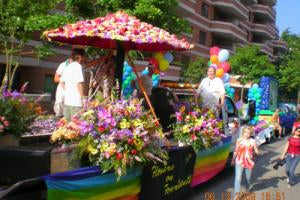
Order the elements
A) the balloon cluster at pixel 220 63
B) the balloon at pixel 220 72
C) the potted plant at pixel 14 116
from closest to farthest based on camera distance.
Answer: the potted plant at pixel 14 116, the balloon at pixel 220 72, the balloon cluster at pixel 220 63

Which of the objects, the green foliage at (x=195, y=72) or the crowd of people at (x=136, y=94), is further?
the green foliage at (x=195, y=72)

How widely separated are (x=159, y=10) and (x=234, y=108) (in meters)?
4.82

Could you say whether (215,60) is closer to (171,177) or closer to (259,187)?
(259,187)

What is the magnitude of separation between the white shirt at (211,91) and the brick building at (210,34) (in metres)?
13.2

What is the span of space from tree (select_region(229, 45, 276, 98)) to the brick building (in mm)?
5114

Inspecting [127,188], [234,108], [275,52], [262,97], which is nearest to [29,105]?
[127,188]

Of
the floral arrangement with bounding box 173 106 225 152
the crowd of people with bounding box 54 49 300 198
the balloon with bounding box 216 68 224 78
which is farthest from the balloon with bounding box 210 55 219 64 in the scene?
the floral arrangement with bounding box 173 106 225 152

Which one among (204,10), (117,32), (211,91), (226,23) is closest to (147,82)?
(211,91)

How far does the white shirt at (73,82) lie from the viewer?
25.4 feet

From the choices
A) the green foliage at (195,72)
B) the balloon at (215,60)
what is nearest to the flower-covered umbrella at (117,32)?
the balloon at (215,60)

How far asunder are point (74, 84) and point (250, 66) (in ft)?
112

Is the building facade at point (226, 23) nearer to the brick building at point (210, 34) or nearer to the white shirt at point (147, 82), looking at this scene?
the brick building at point (210, 34)

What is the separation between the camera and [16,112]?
6926mm

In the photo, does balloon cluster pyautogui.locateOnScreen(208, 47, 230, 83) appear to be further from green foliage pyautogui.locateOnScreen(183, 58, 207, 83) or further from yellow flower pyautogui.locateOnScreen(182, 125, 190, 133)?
green foliage pyautogui.locateOnScreen(183, 58, 207, 83)
